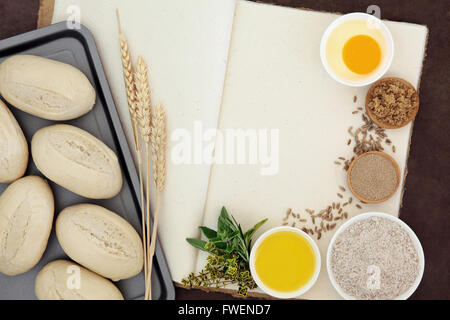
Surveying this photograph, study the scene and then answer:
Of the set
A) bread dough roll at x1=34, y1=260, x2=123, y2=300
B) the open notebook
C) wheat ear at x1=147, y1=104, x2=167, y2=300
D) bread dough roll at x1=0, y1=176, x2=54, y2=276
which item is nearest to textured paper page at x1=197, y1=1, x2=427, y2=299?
the open notebook

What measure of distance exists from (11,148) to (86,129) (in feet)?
0.52

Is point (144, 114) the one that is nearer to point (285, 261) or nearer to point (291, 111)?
point (291, 111)

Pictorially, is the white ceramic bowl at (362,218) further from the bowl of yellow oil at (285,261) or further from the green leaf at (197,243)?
the green leaf at (197,243)

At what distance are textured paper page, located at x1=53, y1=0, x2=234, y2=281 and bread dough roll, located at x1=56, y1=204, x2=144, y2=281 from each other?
111 millimetres

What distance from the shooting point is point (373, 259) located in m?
0.88

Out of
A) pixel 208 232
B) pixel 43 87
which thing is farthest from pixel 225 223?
pixel 43 87

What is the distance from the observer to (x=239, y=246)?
89cm

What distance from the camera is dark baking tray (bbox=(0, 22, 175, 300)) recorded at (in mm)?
877

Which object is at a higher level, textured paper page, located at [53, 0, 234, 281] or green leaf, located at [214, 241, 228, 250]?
textured paper page, located at [53, 0, 234, 281]

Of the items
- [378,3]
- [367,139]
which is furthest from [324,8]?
[367,139]

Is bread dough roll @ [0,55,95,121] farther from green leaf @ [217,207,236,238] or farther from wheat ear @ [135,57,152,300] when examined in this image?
green leaf @ [217,207,236,238]

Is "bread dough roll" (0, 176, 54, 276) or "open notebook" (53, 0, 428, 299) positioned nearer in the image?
"bread dough roll" (0, 176, 54, 276)

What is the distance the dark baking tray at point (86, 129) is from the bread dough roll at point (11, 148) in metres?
0.04
